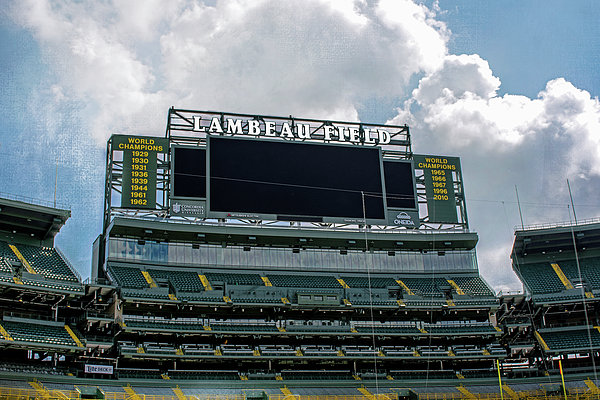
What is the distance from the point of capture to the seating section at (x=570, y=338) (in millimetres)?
61875

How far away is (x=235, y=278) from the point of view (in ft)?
204

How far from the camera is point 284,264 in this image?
6506cm

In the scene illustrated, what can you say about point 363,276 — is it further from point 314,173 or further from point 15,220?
point 15,220

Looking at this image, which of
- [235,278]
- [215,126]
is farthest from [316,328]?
[215,126]

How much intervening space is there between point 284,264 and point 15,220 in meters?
23.5

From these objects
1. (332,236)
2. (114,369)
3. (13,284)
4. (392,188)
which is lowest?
(114,369)

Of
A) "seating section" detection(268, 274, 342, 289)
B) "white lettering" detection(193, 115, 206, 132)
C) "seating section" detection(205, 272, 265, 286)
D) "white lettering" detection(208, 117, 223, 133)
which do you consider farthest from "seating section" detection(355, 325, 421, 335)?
"white lettering" detection(193, 115, 206, 132)

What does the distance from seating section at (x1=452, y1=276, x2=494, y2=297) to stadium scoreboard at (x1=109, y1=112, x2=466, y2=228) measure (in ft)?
18.6

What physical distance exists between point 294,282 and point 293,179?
364 inches

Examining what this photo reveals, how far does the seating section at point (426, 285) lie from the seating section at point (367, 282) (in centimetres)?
160

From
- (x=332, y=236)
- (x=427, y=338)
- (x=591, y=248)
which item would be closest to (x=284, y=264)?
(x=332, y=236)

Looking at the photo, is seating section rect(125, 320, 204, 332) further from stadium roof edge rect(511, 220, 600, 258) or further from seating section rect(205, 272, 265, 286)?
stadium roof edge rect(511, 220, 600, 258)

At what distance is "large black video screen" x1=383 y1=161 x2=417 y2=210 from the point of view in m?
65.0

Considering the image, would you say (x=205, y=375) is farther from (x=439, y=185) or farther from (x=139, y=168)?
(x=439, y=185)
